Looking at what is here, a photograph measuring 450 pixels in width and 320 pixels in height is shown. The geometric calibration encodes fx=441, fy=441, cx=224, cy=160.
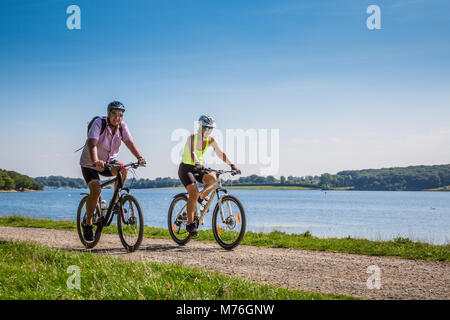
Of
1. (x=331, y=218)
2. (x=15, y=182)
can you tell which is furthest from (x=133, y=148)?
(x=15, y=182)

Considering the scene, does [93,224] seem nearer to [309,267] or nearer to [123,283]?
[123,283]

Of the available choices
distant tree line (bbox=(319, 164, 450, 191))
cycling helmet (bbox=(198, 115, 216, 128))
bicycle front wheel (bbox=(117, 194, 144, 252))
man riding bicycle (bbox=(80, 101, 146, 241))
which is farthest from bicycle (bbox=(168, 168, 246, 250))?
distant tree line (bbox=(319, 164, 450, 191))

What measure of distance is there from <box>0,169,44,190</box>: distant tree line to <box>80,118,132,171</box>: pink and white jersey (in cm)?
10573

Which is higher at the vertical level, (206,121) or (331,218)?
(206,121)

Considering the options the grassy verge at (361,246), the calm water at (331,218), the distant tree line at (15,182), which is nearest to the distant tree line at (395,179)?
the calm water at (331,218)

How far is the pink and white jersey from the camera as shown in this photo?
8.12 meters

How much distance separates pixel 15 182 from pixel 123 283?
12430 cm

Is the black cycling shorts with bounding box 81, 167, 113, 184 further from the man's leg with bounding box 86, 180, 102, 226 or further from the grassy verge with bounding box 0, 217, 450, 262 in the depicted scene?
the grassy verge with bounding box 0, 217, 450, 262

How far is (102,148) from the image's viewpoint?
8344mm

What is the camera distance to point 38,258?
7.18 meters

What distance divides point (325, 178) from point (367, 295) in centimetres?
14227

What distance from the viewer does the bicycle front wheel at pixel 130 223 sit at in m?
8.16
